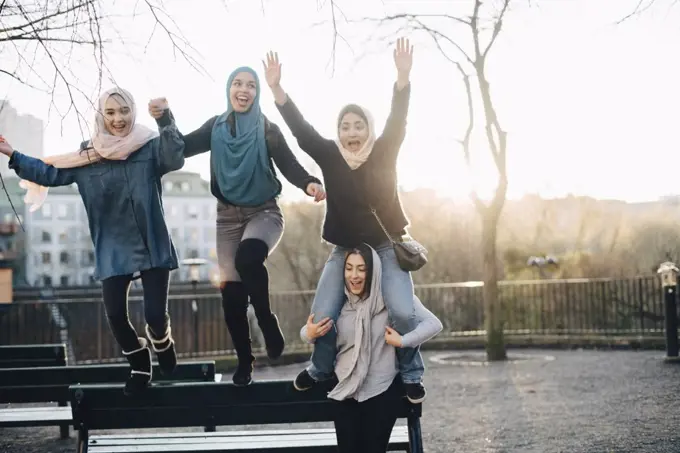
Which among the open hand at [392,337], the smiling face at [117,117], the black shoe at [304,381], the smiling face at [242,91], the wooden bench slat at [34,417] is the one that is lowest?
the wooden bench slat at [34,417]

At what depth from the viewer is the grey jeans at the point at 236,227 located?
466 centimetres

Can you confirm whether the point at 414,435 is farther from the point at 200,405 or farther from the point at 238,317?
the point at 238,317

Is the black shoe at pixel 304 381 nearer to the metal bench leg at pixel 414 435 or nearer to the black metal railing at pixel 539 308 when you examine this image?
the metal bench leg at pixel 414 435

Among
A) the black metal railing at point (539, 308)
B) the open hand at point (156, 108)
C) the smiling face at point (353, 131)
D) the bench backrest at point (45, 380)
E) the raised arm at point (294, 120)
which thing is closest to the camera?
the smiling face at point (353, 131)

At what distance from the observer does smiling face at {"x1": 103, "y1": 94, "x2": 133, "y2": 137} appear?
463 cm

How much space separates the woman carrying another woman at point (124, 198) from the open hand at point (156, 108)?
4.3 inches

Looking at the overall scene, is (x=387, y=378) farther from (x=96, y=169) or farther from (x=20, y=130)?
(x=20, y=130)

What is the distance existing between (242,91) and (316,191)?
2.48ft

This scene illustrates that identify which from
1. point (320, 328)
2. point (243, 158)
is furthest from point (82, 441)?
point (243, 158)

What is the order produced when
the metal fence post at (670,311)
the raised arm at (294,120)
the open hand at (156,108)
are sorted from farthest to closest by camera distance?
the metal fence post at (670,311) < the open hand at (156,108) < the raised arm at (294,120)

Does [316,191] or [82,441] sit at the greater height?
[316,191]

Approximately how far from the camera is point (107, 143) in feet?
15.0

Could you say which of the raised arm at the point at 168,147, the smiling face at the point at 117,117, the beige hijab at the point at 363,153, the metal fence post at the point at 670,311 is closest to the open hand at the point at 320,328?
the beige hijab at the point at 363,153

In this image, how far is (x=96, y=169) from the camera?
464 centimetres
